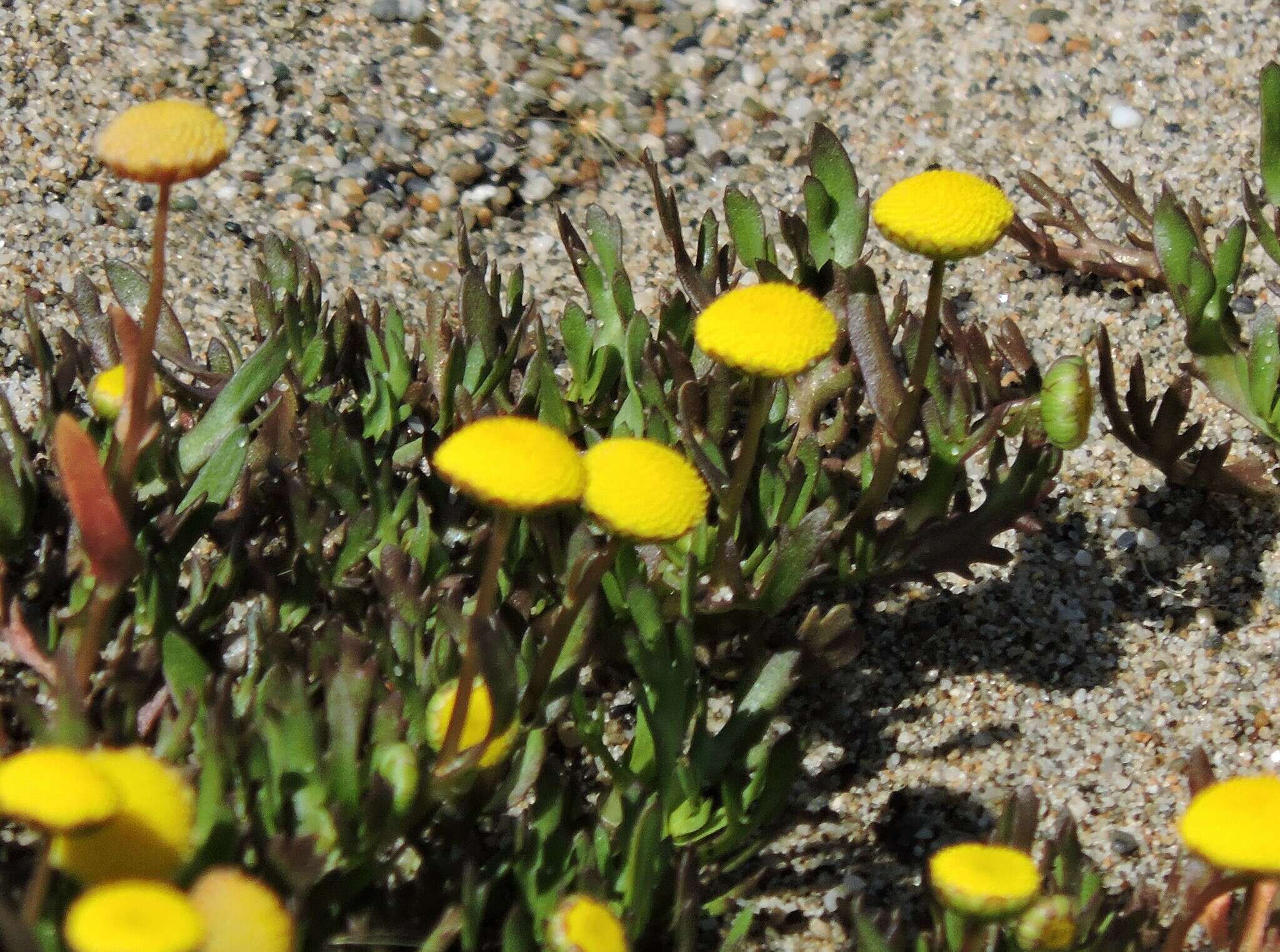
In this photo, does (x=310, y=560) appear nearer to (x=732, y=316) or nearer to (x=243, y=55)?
(x=732, y=316)

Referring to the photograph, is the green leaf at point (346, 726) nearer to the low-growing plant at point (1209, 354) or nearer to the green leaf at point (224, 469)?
the green leaf at point (224, 469)

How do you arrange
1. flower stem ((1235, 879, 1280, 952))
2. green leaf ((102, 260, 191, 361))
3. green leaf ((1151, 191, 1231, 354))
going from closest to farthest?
flower stem ((1235, 879, 1280, 952))
green leaf ((102, 260, 191, 361))
green leaf ((1151, 191, 1231, 354))

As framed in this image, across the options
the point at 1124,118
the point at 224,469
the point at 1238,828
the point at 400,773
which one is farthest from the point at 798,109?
the point at 1238,828

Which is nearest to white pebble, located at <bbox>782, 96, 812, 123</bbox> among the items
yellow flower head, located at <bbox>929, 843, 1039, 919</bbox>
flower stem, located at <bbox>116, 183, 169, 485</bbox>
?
flower stem, located at <bbox>116, 183, 169, 485</bbox>

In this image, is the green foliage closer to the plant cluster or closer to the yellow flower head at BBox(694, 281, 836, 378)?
the plant cluster

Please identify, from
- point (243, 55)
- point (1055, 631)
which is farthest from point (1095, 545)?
point (243, 55)

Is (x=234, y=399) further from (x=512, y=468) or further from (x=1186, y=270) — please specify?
(x=1186, y=270)
